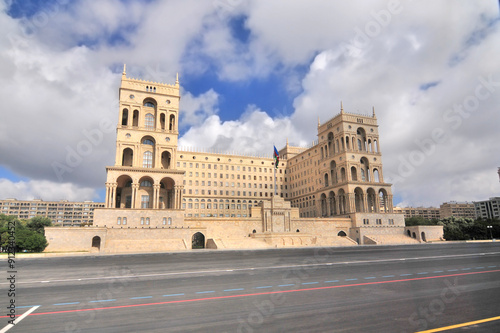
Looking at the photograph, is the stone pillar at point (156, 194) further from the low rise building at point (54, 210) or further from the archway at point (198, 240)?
the low rise building at point (54, 210)

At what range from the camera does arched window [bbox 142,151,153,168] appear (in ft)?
212

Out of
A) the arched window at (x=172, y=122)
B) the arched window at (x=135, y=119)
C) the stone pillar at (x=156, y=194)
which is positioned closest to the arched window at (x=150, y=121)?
the arched window at (x=135, y=119)

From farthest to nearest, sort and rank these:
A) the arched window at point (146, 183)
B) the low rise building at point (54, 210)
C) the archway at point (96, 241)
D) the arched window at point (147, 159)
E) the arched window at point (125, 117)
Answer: the low rise building at point (54, 210), the arched window at point (125, 117), the arched window at point (147, 159), the arched window at point (146, 183), the archway at point (96, 241)

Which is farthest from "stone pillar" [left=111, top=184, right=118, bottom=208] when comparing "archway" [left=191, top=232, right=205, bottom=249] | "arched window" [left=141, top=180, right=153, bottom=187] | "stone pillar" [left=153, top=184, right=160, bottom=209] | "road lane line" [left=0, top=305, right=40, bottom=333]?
"road lane line" [left=0, top=305, right=40, bottom=333]

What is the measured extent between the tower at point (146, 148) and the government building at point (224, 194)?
8.0 inches

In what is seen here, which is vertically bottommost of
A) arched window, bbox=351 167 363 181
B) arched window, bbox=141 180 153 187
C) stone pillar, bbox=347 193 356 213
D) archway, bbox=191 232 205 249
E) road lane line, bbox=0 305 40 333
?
road lane line, bbox=0 305 40 333

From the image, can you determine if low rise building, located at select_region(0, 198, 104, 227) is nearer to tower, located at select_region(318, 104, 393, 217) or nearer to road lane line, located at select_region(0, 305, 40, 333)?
tower, located at select_region(318, 104, 393, 217)

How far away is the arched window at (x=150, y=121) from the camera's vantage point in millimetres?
66856

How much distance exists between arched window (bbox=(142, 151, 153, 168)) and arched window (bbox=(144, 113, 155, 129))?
598 cm

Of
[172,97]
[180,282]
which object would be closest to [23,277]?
[180,282]

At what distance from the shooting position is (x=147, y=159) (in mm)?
65125

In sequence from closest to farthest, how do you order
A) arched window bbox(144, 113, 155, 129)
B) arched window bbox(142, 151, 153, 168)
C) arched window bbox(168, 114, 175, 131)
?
arched window bbox(142, 151, 153, 168) < arched window bbox(144, 113, 155, 129) < arched window bbox(168, 114, 175, 131)

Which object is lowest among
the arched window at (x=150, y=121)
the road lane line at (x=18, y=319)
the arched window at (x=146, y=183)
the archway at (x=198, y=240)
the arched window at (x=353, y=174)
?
the road lane line at (x=18, y=319)

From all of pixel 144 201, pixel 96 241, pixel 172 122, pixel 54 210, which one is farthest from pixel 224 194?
pixel 54 210
